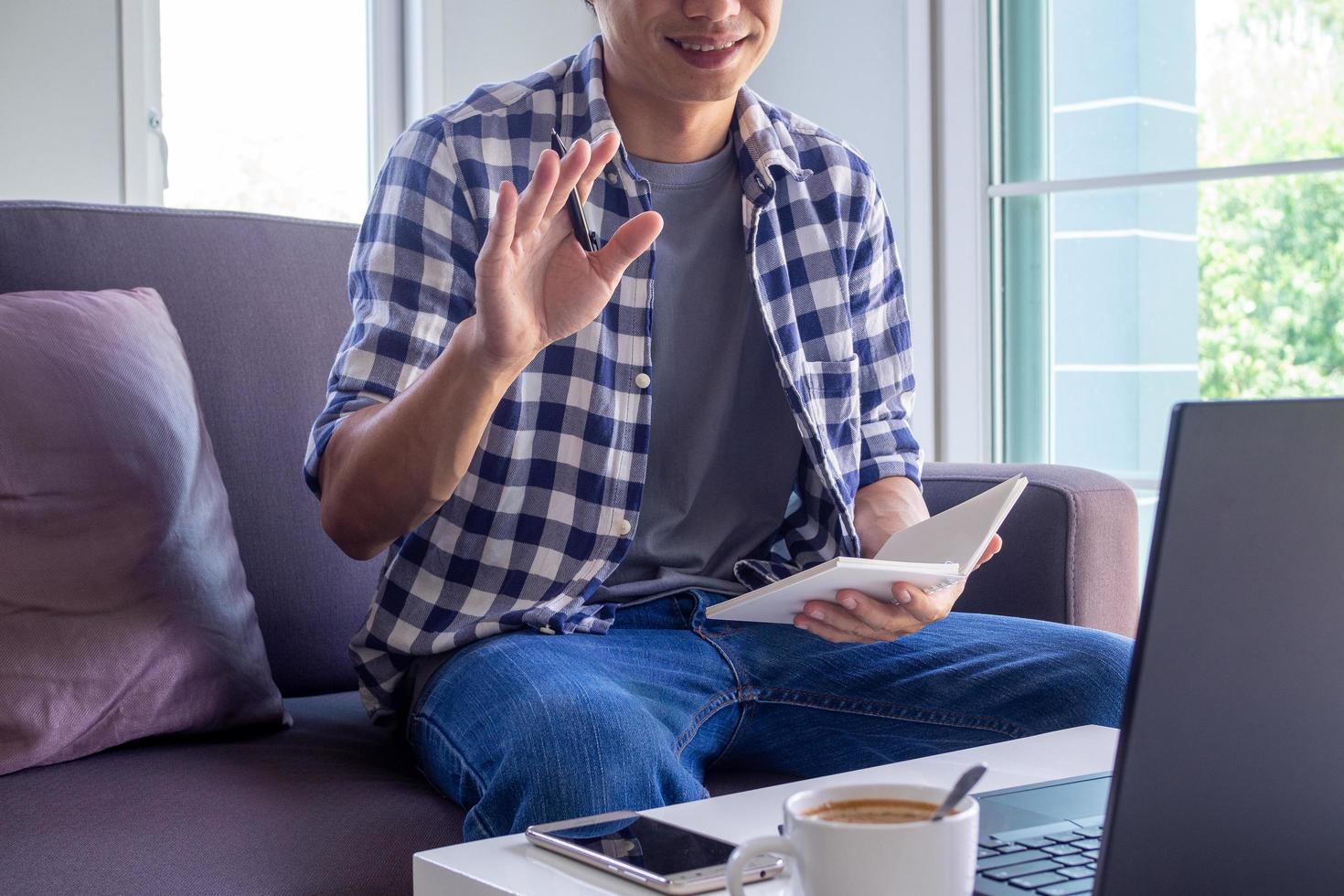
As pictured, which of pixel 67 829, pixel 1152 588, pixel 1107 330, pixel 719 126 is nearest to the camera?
pixel 1152 588

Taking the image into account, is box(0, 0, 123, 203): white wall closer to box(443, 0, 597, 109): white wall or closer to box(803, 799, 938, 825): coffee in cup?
box(443, 0, 597, 109): white wall

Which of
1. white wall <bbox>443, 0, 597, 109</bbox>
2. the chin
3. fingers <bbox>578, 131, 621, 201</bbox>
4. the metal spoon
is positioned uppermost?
white wall <bbox>443, 0, 597, 109</bbox>

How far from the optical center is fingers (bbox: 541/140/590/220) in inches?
37.8

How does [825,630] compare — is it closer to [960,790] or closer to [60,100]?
[960,790]

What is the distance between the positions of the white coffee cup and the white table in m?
0.15

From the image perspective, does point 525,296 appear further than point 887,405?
No

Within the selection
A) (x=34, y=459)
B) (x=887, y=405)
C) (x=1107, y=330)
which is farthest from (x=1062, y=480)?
(x=1107, y=330)

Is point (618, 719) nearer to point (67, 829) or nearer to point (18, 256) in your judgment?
point (67, 829)

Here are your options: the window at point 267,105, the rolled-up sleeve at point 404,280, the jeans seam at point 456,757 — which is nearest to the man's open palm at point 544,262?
the rolled-up sleeve at point 404,280

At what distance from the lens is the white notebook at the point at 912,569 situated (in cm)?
93

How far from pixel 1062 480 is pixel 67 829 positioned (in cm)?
97

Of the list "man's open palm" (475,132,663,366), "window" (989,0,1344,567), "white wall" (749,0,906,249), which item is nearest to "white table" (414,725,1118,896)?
"man's open palm" (475,132,663,366)

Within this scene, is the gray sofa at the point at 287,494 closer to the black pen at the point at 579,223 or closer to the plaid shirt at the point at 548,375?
the plaid shirt at the point at 548,375

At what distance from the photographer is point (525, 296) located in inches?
39.3
